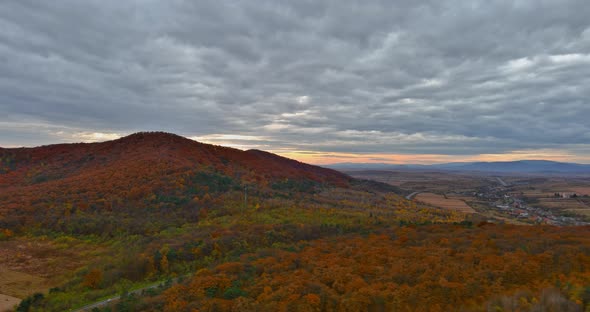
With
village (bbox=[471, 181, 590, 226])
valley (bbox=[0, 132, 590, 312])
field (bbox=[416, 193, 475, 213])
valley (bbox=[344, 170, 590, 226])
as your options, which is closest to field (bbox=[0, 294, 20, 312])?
valley (bbox=[0, 132, 590, 312])

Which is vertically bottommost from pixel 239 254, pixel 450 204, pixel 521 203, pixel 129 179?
pixel 521 203

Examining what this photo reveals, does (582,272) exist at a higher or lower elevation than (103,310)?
higher

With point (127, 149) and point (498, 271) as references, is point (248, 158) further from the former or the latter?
point (498, 271)

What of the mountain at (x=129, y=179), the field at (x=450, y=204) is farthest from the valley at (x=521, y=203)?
the mountain at (x=129, y=179)

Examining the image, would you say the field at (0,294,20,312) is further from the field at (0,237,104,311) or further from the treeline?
the treeline

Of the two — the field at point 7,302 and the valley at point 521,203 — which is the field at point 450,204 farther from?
the field at point 7,302

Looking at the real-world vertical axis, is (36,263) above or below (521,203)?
above

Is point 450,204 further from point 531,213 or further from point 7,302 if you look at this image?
point 7,302

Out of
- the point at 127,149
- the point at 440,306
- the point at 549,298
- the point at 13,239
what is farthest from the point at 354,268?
the point at 127,149

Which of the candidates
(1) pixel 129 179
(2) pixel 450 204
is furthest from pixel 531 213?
(1) pixel 129 179
